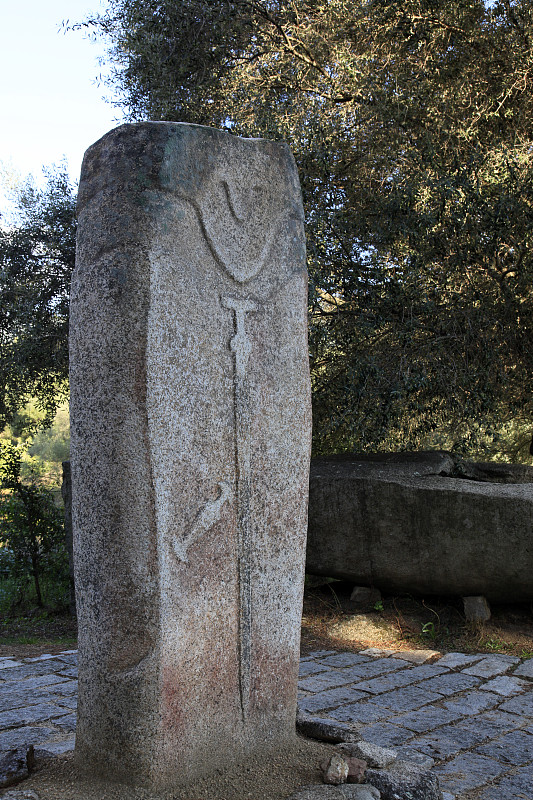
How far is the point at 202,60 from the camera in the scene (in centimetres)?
805

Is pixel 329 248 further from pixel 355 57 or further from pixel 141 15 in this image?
pixel 141 15

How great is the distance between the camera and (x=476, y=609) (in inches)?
234

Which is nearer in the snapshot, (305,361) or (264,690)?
(264,690)

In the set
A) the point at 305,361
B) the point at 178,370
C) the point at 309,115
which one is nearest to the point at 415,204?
the point at 309,115

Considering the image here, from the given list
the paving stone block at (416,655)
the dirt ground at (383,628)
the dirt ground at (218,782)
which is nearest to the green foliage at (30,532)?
the dirt ground at (383,628)

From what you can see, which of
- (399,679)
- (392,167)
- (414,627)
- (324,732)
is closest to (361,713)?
(399,679)

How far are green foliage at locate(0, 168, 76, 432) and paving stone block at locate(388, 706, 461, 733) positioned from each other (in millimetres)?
5641

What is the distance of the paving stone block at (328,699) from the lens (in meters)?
4.08

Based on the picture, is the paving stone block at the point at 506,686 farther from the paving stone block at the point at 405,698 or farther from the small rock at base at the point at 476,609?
the small rock at base at the point at 476,609

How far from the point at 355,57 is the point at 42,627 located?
259 inches

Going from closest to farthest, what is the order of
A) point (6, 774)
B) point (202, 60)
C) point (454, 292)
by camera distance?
point (6, 774) < point (454, 292) < point (202, 60)

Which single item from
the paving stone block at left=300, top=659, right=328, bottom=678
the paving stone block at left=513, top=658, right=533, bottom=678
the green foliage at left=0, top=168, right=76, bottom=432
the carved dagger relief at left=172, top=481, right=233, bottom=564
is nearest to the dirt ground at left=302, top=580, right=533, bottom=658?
the paving stone block at left=513, top=658, right=533, bottom=678

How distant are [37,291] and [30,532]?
2717 millimetres

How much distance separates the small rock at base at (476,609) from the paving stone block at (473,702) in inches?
59.9
